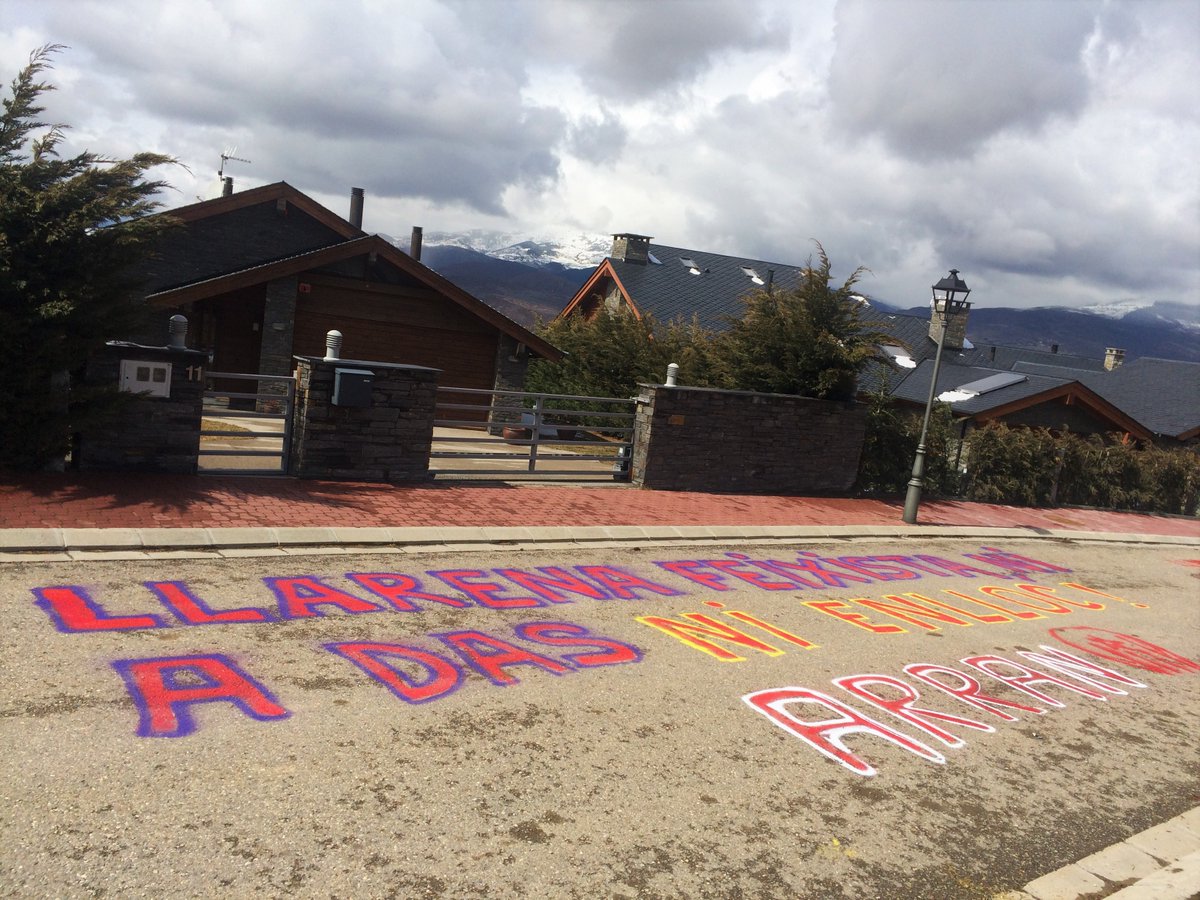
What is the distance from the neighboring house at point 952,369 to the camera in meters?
27.8

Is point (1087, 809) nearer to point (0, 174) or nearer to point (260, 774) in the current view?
point (260, 774)

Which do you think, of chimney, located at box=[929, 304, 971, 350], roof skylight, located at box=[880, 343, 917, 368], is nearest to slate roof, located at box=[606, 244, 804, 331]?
roof skylight, located at box=[880, 343, 917, 368]

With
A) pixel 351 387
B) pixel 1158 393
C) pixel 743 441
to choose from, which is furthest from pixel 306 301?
pixel 1158 393

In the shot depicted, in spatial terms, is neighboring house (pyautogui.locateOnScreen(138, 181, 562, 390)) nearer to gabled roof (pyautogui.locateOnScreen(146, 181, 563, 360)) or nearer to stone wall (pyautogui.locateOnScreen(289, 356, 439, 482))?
gabled roof (pyautogui.locateOnScreen(146, 181, 563, 360))

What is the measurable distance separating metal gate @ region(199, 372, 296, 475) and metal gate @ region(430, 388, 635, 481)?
181cm

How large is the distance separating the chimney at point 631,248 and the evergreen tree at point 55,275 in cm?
2625

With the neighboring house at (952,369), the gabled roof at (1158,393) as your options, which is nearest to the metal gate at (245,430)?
the neighboring house at (952,369)

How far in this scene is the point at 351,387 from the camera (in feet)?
35.2

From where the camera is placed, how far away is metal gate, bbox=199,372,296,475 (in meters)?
10.3

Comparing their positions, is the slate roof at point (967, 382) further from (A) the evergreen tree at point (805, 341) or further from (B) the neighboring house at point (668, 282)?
(A) the evergreen tree at point (805, 341)

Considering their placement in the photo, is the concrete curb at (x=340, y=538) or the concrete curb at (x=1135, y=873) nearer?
the concrete curb at (x=1135, y=873)

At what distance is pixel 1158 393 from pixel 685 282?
18.9m

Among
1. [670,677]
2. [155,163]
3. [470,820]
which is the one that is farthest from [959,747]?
[155,163]

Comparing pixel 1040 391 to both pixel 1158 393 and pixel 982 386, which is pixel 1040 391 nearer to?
pixel 982 386
